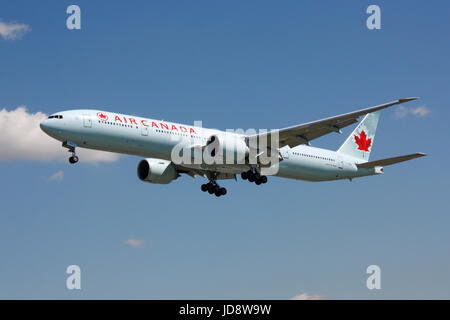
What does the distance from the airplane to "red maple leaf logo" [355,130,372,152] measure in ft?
10.6

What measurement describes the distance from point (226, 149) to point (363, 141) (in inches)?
671

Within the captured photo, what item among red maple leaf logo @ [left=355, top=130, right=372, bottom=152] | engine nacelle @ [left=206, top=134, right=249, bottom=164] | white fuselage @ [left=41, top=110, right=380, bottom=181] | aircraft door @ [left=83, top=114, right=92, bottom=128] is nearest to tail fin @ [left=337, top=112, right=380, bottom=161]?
red maple leaf logo @ [left=355, top=130, right=372, bottom=152]

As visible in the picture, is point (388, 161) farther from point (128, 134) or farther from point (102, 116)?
point (102, 116)

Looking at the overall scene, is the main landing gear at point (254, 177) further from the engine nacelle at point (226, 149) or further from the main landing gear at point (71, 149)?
the main landing gear at point (71, 149)

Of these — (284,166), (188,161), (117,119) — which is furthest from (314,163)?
(117,119)

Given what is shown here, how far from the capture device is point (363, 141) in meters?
52.5

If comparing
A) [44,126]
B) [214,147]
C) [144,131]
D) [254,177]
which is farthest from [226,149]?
[44,126]

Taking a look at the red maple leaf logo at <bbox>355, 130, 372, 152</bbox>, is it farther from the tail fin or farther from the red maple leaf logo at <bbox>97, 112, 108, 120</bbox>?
the red maple leaf logo at <bbox>97, 112, 108, 120</bbox>

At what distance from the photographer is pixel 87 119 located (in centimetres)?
3784

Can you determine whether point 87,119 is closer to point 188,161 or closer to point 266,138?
point 188,161

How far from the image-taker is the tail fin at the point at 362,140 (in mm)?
50812

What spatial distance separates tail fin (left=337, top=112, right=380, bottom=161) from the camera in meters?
50.8

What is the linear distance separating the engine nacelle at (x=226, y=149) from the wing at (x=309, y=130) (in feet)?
4.32

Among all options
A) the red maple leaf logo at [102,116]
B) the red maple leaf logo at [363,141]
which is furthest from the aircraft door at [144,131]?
the red maple leaf logo at [363,141]
